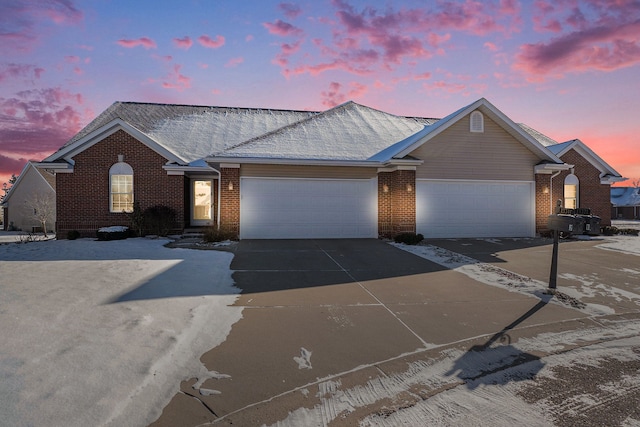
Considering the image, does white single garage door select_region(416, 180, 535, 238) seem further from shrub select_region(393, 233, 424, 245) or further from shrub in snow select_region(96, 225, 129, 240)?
shrub in snow select_region(96, 225, 129, 240)

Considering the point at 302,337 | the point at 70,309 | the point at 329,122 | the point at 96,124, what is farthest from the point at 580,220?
the point at 96,124

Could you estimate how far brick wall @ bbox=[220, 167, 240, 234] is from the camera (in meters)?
13.7

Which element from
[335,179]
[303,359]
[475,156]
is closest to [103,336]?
[303,359]

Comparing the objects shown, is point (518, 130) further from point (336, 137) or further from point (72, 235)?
point (72, 235)

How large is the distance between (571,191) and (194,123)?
21.0 metres

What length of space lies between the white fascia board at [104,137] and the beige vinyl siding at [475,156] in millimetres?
10655

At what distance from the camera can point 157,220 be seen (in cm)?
1478

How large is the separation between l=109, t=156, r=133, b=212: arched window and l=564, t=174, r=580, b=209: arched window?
21950 mm

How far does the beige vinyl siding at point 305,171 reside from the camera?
13.9 m

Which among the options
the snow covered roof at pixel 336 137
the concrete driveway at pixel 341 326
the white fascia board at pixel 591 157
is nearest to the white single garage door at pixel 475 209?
the snow covered roof at pixel 336 137

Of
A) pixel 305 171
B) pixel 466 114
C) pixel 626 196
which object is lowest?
pixel 305 171

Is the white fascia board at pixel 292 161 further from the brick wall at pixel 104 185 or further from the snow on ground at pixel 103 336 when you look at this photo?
the snow on ground at pixel 103 336

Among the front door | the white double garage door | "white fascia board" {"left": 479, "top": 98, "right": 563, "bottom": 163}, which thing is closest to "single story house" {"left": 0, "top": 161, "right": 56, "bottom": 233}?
the front door

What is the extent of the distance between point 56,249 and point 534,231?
18234 millimetres
